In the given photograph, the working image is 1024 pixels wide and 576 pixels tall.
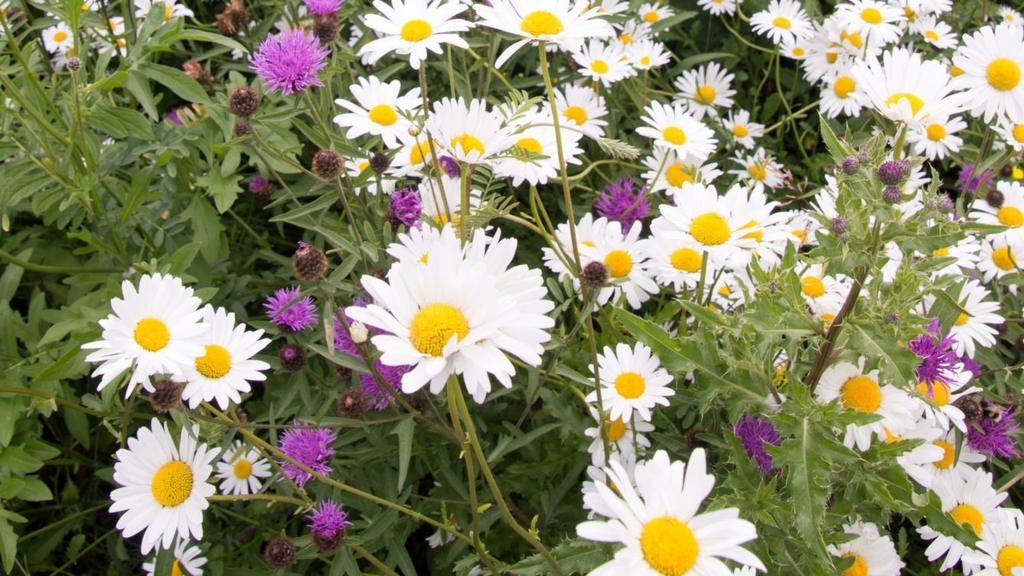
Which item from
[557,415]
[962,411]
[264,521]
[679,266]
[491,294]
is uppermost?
[679,266]

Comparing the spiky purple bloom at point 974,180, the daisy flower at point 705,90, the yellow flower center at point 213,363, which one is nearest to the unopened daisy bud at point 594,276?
the yellow flower center at point 213,363

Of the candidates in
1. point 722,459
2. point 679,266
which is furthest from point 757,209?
point 722,459

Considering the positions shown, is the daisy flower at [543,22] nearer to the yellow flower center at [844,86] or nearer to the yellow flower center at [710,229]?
the yellow flower center at [710,229]

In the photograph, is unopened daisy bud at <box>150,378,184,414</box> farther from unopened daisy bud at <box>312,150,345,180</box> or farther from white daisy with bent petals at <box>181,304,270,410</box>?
unopened daisy bud at <box>312,150,345,180</box>

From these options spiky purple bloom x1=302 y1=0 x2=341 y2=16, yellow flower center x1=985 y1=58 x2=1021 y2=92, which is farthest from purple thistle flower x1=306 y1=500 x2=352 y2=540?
yellow flower center x1=985 y1=58 x2=1021 y2=92

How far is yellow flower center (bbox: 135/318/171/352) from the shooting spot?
1.71m

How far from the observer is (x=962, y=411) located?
2092mm

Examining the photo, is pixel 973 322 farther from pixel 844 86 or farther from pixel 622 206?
pixel 844 86

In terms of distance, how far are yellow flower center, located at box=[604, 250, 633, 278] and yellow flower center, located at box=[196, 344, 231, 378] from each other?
41.4 inches

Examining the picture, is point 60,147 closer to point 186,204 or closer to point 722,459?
point 186,204

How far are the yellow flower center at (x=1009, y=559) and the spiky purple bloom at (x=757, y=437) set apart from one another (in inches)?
23.8

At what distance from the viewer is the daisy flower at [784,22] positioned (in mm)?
3348

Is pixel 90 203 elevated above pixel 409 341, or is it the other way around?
pixel 90 203

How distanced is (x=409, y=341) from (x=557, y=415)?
0.86 meters
